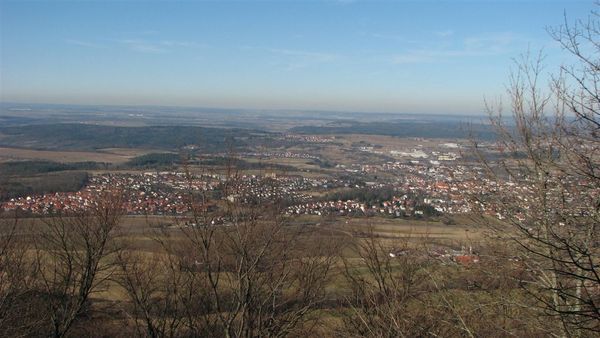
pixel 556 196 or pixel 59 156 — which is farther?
pixel 59 156

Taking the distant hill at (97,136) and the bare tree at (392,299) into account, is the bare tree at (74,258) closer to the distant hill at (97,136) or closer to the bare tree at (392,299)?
the bare tree at (392,299)

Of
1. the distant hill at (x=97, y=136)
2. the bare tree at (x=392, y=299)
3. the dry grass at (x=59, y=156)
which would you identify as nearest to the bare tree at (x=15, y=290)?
the bare tree at (x=392, y=299)

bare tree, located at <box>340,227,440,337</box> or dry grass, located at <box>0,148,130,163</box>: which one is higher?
bare tree, located at <box>340,227,440,337</box>

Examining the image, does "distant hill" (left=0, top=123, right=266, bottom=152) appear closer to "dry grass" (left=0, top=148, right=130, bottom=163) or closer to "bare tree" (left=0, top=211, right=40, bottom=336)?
"dry grass" (left=0, top=148, right=130, bottom=163)

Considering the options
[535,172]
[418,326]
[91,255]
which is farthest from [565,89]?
[91,255]

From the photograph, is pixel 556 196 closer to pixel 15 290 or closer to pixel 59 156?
pixel 15 290

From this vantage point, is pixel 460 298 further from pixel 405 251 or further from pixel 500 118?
pixel 500 118

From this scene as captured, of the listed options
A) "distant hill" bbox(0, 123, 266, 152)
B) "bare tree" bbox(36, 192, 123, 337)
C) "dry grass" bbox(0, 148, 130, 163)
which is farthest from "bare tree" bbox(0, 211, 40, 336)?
"distant hill" bbox(0, 123, 266, 152)

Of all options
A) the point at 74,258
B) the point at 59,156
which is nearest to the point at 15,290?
the point at 74,258
